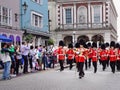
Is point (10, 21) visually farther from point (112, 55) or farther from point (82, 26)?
point (82, 26)

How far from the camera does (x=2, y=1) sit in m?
36.9

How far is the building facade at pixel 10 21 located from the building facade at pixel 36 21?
1598 mm

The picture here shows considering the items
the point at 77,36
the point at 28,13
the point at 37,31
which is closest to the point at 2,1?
the point at 28,13

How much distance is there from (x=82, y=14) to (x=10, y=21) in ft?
125

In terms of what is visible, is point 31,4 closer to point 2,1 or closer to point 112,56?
point 2,1

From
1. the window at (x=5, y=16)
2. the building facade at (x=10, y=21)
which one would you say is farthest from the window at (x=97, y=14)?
the window at (x=5, y=16)

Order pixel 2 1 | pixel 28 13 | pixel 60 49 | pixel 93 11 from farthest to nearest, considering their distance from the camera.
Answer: pixel 93 11 < pixel 28 13 < pixel 2 1 < pixel 60 49

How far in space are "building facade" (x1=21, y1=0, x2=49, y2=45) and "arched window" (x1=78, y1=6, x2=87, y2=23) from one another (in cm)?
2402

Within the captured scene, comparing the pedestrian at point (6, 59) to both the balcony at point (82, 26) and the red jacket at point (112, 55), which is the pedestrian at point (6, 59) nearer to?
the red jacket at point (112, 55)

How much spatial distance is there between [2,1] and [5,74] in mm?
16450

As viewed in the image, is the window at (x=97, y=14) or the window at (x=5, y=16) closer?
the window at (x=5, y=16)

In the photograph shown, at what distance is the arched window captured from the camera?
247 feet

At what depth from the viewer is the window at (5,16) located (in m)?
36.8

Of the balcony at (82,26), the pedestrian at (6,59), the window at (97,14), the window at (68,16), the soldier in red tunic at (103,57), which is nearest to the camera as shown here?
the pedestrian at (6,59)
